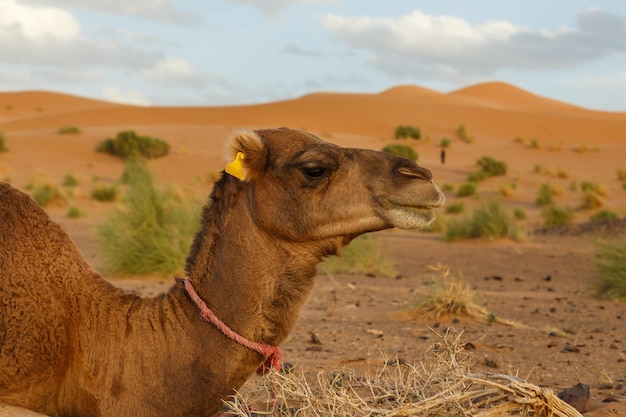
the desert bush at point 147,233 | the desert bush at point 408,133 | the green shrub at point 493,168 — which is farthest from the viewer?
the desert bush at point 408,133

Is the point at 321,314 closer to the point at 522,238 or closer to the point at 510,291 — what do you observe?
the point at 510,291

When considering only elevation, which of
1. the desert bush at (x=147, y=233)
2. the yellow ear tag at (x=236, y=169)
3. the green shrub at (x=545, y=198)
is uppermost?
the yellow ear tag at (x=236, y=169)

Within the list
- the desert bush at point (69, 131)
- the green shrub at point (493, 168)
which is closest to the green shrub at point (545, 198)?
the green shrub at point (493, 168)

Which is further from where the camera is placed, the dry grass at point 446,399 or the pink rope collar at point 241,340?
the pink rope collar at point 241,340

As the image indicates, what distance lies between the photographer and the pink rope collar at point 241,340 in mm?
4203

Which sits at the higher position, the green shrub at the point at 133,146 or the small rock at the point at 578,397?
the small rock at the point at 578,397

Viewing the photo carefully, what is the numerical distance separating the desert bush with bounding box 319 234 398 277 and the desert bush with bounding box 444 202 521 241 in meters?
5.37

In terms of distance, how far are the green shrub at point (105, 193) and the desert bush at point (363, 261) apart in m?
17.8

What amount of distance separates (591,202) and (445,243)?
36.8ft

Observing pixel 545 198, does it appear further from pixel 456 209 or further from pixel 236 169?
pixel 236 169

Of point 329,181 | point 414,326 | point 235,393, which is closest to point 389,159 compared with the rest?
point 329,181

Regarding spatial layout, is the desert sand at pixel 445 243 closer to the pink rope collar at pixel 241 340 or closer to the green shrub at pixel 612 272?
the green shrub at pixel 612 272

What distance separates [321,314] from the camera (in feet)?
37.7

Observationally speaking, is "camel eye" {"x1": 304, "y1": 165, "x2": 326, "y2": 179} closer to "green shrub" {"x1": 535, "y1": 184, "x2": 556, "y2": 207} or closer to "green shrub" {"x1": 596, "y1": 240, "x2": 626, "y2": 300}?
"green shrub" {"x1": 596, "y1": 240, "x2": 626, "y2": 300}
